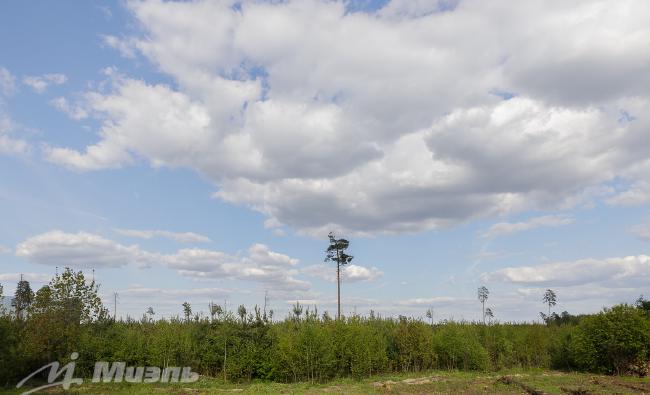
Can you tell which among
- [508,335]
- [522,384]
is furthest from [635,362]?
[522,384]

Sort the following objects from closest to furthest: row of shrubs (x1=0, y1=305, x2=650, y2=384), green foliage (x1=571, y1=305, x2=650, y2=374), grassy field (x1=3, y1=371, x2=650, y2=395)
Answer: grassy field (x1=3, y1=371, x2=650, y2=395)
row of shrubs (x1=0, y1=305, x2=650, y2=384)
green foliage (x1=571, y1=305, x2=650, y2=374)

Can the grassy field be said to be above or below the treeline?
below

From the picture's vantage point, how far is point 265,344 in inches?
954

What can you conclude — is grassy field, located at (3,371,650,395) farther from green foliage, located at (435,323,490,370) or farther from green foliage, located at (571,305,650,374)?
green foliage, located at (435,323,490,370)

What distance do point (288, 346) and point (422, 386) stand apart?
6768 millimetres

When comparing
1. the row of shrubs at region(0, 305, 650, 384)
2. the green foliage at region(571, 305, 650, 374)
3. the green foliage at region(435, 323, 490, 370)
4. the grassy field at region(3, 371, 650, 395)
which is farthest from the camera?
the green foliage at region(435, 323, 490, 370)

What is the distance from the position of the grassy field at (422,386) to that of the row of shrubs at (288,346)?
4.94 ft

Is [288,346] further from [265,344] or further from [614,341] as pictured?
[614,341]

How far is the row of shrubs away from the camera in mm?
22953

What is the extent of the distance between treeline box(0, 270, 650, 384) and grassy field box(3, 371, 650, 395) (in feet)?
5.13

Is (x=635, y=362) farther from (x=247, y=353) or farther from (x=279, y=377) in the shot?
(x=247, y=353)

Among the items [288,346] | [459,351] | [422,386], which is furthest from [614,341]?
[288,346]

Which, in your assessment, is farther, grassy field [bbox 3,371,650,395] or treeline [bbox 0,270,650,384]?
treeline [bbox 0,270,650,384]

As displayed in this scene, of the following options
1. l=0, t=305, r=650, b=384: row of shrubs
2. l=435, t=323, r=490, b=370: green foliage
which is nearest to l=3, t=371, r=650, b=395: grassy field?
l=0, t=305, r=650, b=384: row of shrubs
